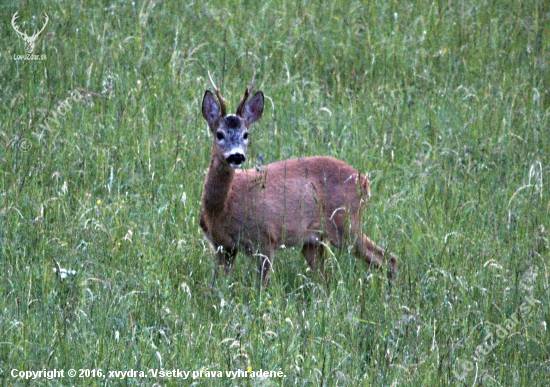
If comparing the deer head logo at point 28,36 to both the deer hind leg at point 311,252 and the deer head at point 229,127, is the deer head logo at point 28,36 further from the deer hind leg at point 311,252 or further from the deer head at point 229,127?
the deer hind leg at point 311,252

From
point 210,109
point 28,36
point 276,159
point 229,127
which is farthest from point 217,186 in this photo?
point 28,36

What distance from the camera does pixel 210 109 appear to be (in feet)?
18.3

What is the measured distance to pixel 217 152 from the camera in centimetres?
543

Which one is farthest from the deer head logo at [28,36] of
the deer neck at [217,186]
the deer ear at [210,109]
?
the deer neck at [217,186]

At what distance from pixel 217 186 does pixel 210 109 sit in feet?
1.70

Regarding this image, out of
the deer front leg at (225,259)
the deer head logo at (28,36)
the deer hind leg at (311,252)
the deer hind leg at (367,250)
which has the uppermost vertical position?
the deer head logo at (28,36)

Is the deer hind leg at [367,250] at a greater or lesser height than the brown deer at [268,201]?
lesser

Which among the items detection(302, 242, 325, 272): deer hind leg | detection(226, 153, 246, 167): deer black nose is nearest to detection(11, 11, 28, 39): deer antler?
detection(226, 153, 246, 167): deer black nose

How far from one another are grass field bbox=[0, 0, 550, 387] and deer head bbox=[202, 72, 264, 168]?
0.52 meters

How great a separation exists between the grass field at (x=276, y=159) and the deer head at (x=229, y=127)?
0.52m

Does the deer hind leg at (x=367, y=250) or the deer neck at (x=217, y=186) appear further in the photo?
the deer hind leg at (x=367, y=250)

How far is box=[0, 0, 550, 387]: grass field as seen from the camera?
4145 millimetres

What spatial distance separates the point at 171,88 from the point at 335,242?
2.21 m

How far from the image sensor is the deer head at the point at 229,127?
5.18 metres
